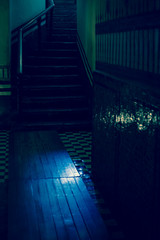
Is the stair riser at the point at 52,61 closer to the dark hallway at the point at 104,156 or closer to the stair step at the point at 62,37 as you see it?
the stair step at the point at 62,37

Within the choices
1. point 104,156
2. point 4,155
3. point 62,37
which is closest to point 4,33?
point 62,37

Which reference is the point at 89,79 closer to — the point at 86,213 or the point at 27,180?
the point at 27,180

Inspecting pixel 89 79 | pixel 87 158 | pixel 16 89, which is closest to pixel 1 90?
pixel 16 89

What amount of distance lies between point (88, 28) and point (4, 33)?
2.28m

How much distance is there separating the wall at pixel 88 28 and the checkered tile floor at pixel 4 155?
294 centimetres

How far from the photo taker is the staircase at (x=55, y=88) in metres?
8.75

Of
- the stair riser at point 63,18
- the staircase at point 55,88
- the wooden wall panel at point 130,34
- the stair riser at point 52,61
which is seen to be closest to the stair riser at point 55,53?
the staircase at point 55,88

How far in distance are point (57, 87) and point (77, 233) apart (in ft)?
21.0

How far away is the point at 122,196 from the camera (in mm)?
3879

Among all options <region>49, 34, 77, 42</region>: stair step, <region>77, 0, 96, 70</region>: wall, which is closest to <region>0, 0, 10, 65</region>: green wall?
<region>77, 0, 96, 70</region>: wall

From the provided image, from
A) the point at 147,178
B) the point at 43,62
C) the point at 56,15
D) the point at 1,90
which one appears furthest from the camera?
the point at 56,15

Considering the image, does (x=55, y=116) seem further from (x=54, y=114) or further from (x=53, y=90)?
(x=53, y=90)

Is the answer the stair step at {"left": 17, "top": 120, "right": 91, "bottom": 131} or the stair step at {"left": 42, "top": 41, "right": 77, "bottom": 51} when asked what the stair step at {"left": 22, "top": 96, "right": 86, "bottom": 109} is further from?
the stair step at {"left": 42, "top": 41, "right": 77, "bottom": 51}

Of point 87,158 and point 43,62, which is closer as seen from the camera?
point 87,158
